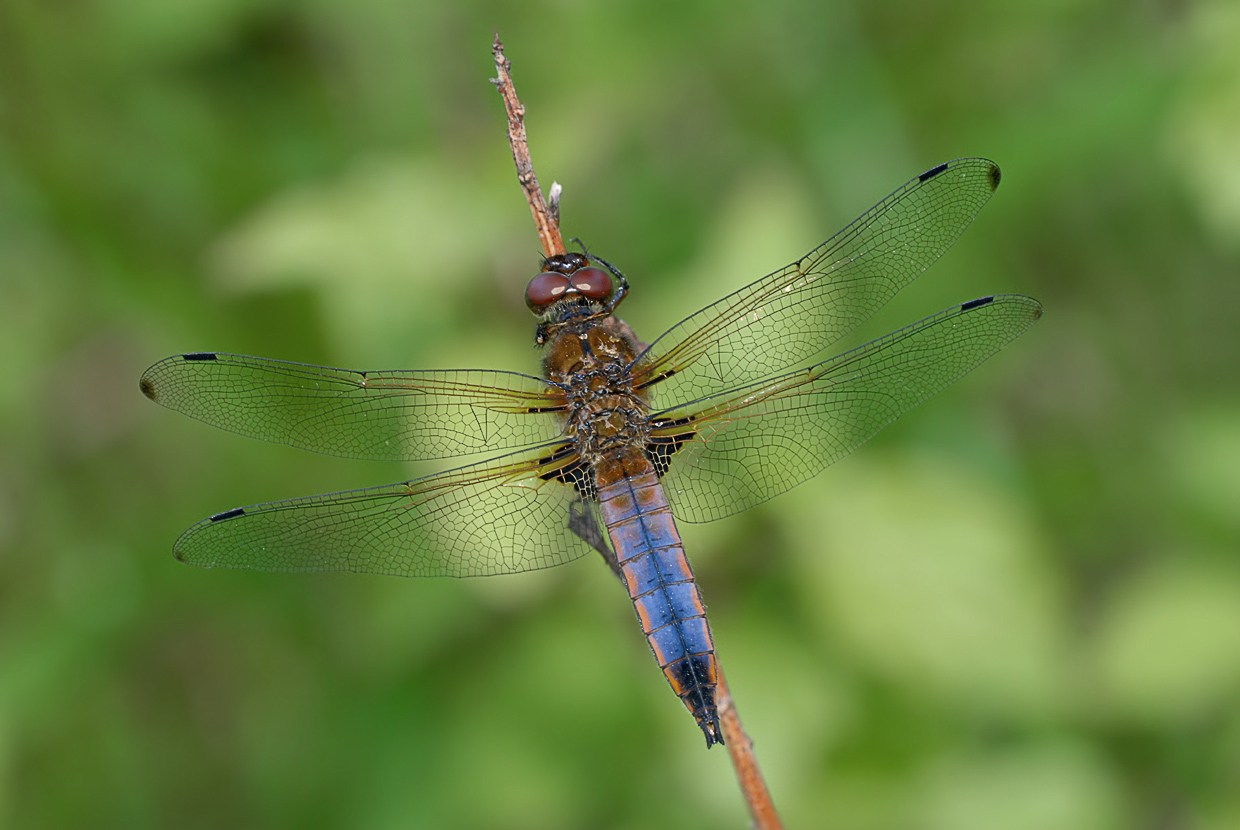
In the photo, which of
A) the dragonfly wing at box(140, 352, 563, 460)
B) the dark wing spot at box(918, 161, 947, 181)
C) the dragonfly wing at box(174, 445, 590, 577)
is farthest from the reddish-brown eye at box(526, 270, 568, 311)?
the dark wing spot at box(918, 161, 947, 181)

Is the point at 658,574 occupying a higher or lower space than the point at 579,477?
lower

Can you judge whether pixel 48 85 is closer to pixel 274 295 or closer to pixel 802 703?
pixel 274 295

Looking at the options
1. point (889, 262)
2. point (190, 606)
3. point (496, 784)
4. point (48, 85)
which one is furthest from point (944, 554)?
point (48, 85)

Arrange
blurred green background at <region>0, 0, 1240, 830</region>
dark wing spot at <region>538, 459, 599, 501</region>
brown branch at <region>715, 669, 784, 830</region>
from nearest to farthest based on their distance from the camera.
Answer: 1. brown branch at <region>715, 669, 784, 830</region>
2. dark wing spot at <region>538, 459, 599, 501</region>
3. blurred green background at <region>0, 0, 1240, 830</region>

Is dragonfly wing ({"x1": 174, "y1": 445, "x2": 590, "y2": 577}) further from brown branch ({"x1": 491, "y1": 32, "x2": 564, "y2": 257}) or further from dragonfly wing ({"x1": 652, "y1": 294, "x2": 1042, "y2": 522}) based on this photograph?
brown branch ({"x1": 491, "y1": 32, "x2": 564, "y2": 257})

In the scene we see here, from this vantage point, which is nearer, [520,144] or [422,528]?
[520,144]

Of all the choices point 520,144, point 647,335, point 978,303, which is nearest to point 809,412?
A: point 978,303

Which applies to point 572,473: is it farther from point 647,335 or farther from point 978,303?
point 978,303
